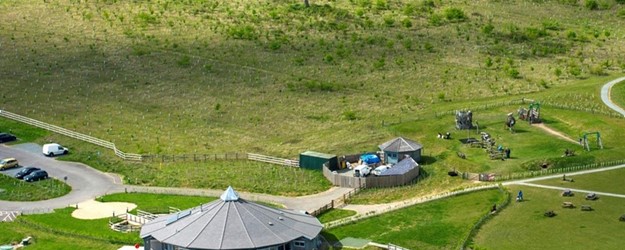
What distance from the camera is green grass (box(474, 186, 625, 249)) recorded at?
365ft

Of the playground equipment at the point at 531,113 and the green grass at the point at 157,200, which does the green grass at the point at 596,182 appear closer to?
the playground equipment at the point at 531,113

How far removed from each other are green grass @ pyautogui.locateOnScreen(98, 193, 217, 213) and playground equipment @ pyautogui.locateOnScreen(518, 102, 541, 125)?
48702 mm

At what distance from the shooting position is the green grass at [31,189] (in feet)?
438

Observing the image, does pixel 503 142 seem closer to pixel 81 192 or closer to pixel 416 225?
pixel 416 225

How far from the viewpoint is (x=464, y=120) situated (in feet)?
503

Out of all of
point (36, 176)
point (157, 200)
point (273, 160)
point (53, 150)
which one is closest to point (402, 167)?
point (273, 160)

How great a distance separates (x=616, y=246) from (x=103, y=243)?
2006 inches

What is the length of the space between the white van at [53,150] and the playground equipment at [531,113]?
61.7 m

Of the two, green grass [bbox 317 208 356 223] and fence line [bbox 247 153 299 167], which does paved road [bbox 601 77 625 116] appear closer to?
fence line [bbox 247 153 299 167]

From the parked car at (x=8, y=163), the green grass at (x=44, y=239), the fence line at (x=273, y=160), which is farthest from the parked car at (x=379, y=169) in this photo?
the parked car at (x=8, y=163)

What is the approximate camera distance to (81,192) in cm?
13575

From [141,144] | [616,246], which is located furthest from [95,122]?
[616,246]

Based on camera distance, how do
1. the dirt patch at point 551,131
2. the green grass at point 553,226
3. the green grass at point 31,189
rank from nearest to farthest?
the green grass at point 553,226, the green grass at point 31,189, the dirt patch at point 551,131

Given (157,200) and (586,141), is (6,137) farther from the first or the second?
(586,141)
